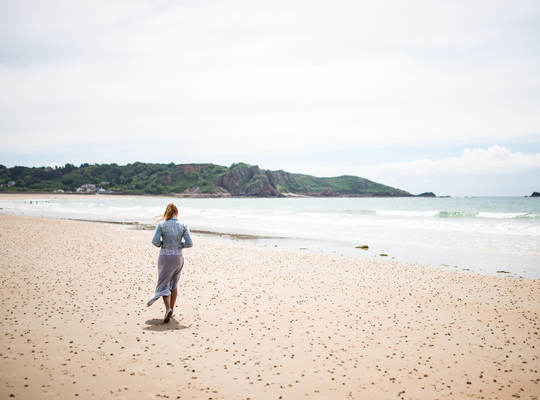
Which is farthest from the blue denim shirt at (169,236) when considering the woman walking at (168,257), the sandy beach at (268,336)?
the sandy beach at (268,336)

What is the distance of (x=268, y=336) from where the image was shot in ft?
22.8

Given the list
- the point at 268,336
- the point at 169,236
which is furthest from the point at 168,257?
the point at 268,336

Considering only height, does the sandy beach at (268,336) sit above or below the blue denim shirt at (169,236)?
below

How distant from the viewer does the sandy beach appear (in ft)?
16.9

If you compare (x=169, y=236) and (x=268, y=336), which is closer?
(x=268, y=336)

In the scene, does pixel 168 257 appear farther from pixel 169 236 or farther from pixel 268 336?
pixel 268 336

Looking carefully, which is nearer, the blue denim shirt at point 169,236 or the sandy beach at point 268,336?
the sandy beach at point 268,336

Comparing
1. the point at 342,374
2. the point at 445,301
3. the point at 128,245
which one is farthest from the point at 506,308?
the point at 128,245

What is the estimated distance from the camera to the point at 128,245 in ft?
63.7

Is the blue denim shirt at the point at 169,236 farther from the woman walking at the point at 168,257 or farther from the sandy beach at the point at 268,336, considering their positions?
the sandy beach at the point at 268,336

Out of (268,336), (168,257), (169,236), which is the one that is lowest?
(268,336)

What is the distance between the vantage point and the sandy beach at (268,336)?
5.14 metres

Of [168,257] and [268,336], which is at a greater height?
[168,257]

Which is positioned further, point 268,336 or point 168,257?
point 168,257
